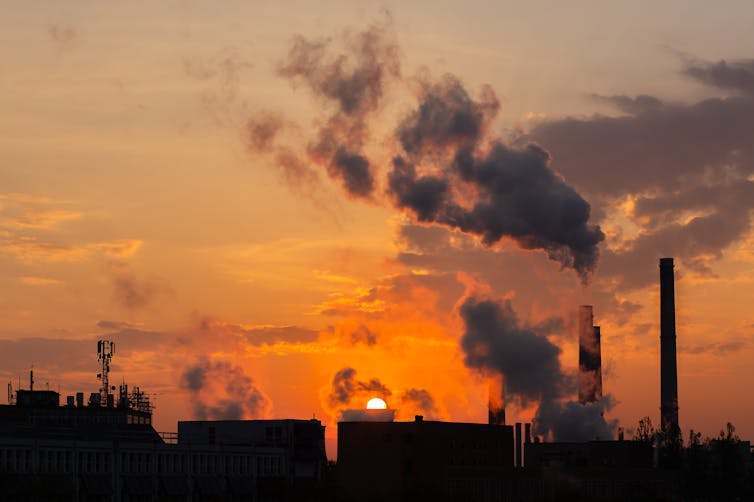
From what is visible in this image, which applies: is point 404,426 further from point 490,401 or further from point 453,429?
point 490,401

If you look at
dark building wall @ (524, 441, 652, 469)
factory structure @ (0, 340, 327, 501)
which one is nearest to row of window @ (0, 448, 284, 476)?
factory structure @ (0, 340, 327, 501)

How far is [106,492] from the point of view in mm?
117562

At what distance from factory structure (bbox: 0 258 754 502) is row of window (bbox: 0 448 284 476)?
10cm

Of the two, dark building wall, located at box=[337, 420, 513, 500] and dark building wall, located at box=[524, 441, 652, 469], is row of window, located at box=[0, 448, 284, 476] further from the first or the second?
dark building wall, located at box=[524, 441, 652, 469]

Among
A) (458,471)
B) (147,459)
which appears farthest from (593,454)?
(147,459)

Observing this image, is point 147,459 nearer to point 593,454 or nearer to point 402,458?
point 402,458

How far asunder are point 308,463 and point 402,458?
27.3 meters

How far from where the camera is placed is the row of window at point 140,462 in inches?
4333

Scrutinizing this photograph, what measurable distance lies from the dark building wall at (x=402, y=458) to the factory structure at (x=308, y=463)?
4.6 inches

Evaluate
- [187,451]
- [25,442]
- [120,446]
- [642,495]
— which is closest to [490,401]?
[642,495]

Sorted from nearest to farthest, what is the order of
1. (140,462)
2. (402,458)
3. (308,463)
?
(140,462), (402,458), (308,463)

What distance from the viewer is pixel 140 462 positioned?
12494cm

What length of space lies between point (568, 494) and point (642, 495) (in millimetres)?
19795

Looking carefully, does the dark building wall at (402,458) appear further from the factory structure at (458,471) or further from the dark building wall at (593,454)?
the dark building wall at (593,454)
